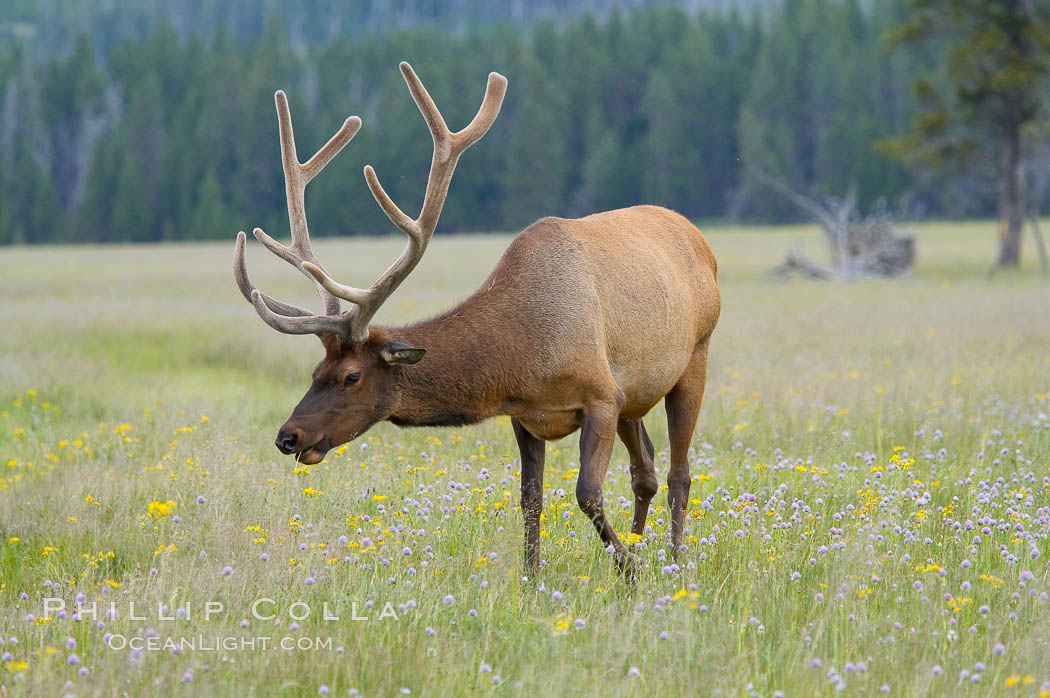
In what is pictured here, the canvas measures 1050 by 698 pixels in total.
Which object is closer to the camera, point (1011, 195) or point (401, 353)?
point (401, 353)

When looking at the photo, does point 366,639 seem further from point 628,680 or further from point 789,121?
point 789,121

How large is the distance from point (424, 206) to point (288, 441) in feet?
4.19

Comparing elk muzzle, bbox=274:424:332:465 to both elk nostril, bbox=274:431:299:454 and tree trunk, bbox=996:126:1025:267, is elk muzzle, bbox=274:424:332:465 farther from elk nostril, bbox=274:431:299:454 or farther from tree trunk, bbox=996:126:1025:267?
tree trunk, bbox=996:126:1025:267

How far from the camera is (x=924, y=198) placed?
7362 centimetres

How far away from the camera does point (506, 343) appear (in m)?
5.62

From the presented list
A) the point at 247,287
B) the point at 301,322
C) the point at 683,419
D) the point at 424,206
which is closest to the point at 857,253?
the point at 683,419

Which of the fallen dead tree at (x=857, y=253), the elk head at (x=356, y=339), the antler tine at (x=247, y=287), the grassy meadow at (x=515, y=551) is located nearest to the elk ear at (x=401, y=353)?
the elk head at (x=356, y=339)

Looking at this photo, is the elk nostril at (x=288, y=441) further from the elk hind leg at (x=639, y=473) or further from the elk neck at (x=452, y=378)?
the elk hind leg at (x=639, y=473)

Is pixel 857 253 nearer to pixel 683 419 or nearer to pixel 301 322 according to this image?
pixel 683 419

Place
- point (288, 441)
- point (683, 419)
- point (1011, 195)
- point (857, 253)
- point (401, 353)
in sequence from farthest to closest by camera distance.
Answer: point (857, 253) < point (1011, 195) < point (683, 419) < point (401, 353) < point (288, 441)

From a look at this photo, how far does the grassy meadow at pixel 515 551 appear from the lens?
13.6ft

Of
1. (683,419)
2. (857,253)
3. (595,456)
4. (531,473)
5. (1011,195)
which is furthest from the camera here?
(857,253)

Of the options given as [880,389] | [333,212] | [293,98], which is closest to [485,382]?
[880,389]

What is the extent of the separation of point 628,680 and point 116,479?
4.19 metres
